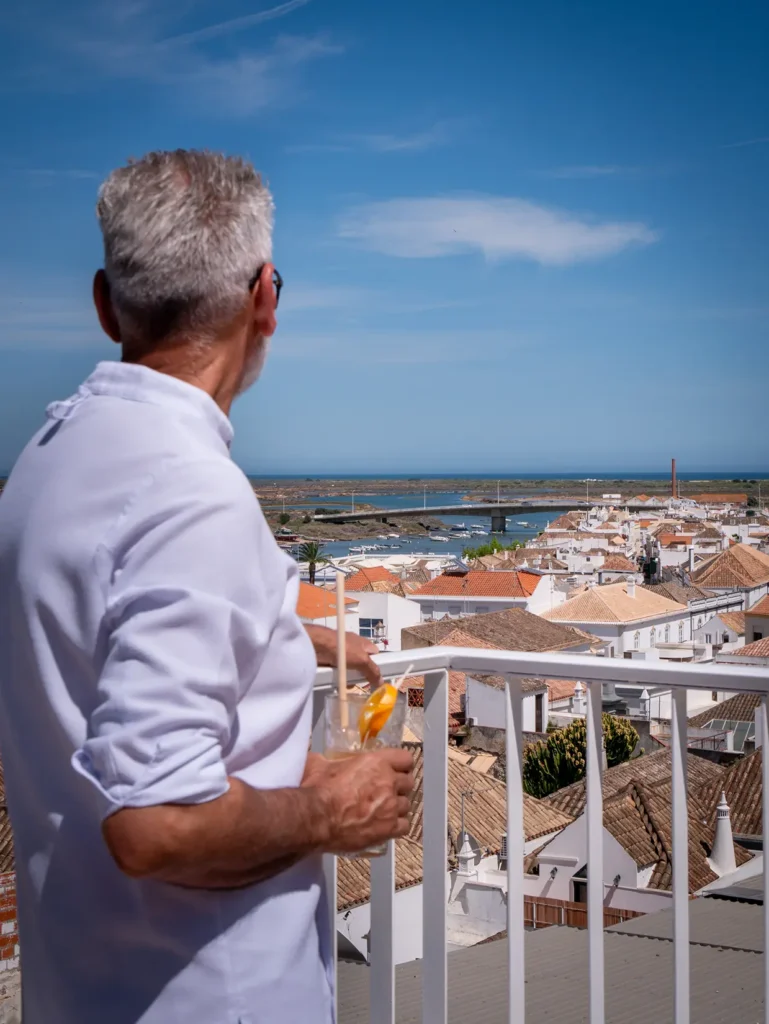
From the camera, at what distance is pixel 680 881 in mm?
1727

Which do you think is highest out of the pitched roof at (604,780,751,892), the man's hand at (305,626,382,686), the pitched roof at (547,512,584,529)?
the man's hand at (305,626,382,686)

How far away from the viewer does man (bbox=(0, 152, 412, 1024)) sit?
87 cm

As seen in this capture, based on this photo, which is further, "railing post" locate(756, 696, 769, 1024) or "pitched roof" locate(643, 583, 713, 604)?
"pitched roof" locate(643, 583, 713, 604)

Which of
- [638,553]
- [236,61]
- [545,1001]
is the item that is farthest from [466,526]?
[545,1001]

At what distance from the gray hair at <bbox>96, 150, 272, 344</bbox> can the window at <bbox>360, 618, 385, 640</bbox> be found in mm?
30216

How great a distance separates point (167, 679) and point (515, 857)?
110cm

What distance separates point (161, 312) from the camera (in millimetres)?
1013

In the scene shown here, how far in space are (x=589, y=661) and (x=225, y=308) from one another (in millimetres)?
933

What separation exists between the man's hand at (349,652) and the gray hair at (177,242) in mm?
480

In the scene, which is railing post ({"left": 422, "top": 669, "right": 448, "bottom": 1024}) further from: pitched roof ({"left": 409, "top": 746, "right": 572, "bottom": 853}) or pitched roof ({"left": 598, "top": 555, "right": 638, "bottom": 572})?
pitched roof ({"left": 598, "top": 555, "right": 638, "bottom": 572})

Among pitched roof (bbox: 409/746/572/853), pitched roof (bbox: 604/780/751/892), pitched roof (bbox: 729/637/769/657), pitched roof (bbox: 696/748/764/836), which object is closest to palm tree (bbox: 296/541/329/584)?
pitched roof (bbox: 409/746/572/853)

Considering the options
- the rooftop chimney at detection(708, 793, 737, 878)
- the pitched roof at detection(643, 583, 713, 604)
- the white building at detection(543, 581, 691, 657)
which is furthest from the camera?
the pitched roof at detection(643, 583, 713, 604)

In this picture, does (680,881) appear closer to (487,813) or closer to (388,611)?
(487,813)

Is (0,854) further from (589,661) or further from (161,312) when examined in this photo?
(161,312)
